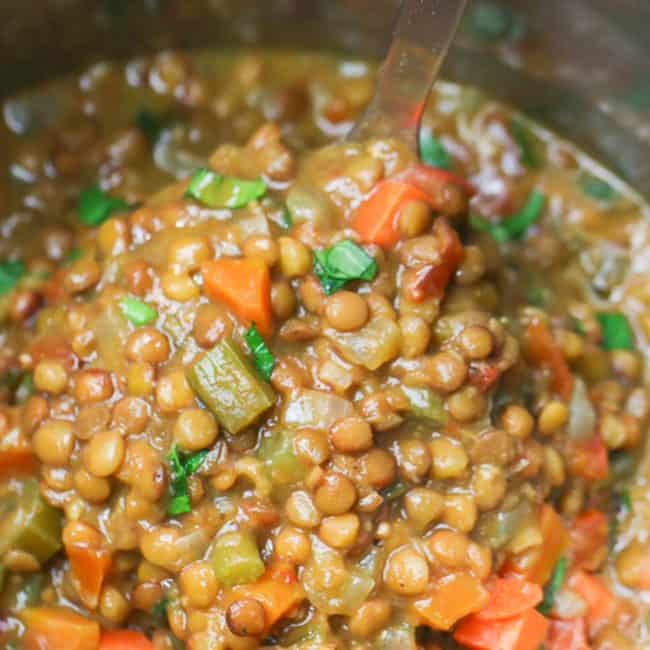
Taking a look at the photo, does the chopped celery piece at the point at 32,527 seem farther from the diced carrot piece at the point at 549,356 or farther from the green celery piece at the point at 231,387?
the diced carrot piece at the point at 549,356

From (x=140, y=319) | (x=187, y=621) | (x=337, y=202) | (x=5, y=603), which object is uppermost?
(x=337, y=202)

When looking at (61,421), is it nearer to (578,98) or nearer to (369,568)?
(369,568)

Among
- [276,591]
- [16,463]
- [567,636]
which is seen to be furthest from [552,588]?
[16,463]

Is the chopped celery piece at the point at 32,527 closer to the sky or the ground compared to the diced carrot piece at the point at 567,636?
closer to the sky

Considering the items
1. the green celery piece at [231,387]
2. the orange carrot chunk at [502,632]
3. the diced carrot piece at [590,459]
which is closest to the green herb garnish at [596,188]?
the diced carrot piece at [590,459]

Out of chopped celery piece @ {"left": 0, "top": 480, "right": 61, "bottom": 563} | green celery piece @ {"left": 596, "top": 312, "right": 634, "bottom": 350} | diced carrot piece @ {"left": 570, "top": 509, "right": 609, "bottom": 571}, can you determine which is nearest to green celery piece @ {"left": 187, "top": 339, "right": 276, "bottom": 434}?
chopped celery piece @ {"left": 0, "top": 480, "right": 61, "bottom": 563}

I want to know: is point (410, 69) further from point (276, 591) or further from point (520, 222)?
point (276, 591)

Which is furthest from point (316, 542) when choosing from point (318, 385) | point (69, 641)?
point (69, 641)
